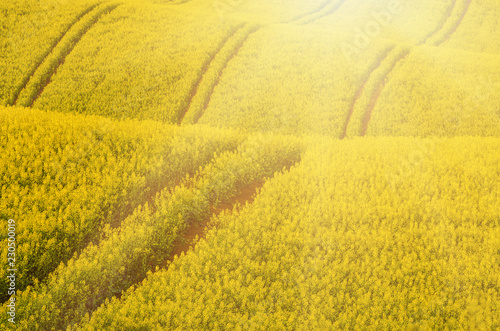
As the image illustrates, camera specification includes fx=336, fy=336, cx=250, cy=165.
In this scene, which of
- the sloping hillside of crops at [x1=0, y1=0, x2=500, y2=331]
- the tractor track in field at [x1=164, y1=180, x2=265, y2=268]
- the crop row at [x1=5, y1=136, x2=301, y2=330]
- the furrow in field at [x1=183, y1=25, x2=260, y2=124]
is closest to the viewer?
the crop row at [x1=5, y1=136, x2=301, y2=330]

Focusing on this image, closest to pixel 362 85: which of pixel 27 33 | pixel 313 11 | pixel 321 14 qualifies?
pixel 321 14

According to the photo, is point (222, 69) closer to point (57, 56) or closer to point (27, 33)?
point (57, 56)

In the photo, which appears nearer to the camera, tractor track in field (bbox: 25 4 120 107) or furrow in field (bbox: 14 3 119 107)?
furrow in field (bbox: 14 3 119 107)

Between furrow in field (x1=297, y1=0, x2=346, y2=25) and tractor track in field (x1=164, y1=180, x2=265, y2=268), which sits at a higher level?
furrow in field (x1=297, y1=0, x2=346, y2=25)

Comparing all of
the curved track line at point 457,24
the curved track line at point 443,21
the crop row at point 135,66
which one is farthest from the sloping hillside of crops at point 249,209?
the curved track line at point 457,24

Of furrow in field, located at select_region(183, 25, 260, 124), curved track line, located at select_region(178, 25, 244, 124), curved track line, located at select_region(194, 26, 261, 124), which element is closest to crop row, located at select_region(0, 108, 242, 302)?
furrow in field, located at select_region(183, 25, 260, 124)

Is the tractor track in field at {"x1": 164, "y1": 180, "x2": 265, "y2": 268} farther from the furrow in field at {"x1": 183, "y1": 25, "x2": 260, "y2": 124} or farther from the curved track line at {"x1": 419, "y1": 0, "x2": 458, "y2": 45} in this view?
the curved track line at {"x1": 419, "y1": 0, "x2": 458, "y2": 45}

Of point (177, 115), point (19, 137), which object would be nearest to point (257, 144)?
point (19, 137)
